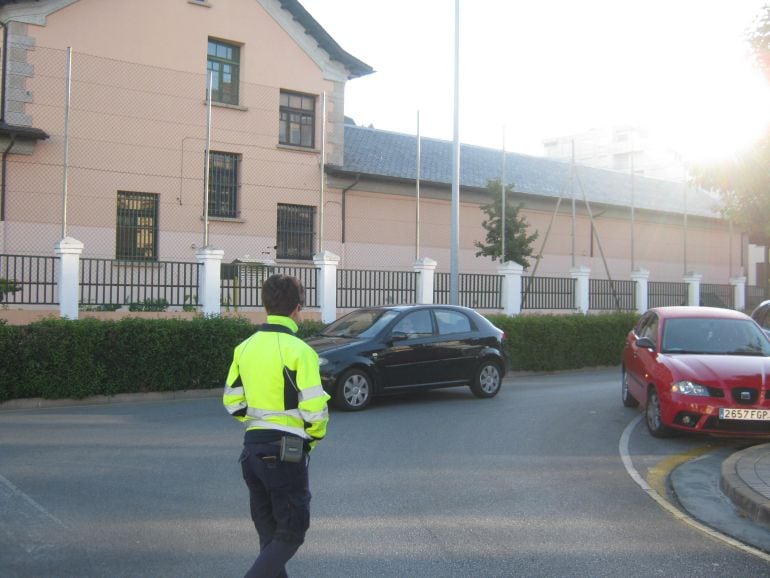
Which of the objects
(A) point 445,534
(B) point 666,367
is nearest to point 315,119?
(B) point 666,367

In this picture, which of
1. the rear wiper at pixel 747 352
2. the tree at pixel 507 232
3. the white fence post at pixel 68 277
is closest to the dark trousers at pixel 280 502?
the rear wiper at pixel 747 352

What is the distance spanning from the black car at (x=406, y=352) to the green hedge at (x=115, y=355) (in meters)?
2.27

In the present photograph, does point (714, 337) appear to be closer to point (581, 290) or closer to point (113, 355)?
point (113, 355)

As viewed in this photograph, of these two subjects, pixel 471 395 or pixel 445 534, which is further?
pixel 471 395

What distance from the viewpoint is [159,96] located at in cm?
2106

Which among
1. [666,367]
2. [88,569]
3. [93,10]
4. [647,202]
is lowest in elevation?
[88,569]

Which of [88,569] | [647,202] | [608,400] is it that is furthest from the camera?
[647,202]

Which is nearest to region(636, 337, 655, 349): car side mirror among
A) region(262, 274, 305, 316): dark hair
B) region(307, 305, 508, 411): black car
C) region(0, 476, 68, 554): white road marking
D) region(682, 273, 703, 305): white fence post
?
region(307, 305, 508, 411): black car

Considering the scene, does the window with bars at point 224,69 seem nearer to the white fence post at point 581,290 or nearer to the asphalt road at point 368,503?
the white fence post at point 581,290

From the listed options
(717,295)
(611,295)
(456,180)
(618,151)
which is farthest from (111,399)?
(618,151)

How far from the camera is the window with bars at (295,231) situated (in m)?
23.3

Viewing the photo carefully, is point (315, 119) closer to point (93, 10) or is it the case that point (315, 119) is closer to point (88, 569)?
point (93, 10)

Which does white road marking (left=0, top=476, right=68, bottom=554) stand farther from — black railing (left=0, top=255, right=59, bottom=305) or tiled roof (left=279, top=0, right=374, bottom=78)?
A: tiled roof (left=279, top=0, right=374, bottom=78)

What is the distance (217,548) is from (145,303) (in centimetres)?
1100
